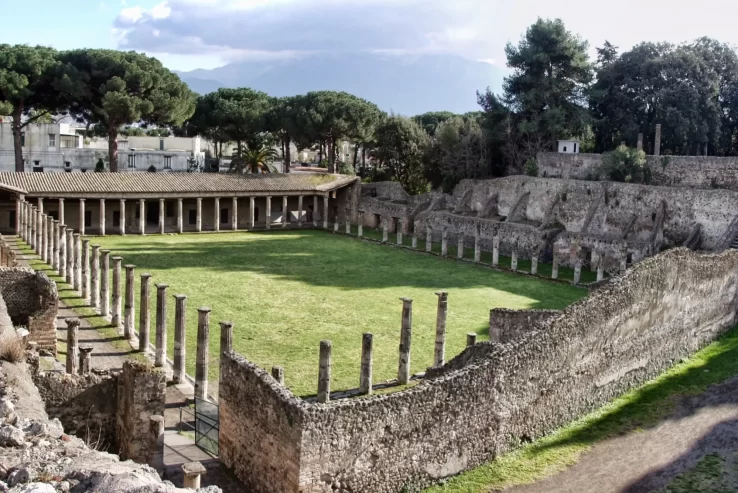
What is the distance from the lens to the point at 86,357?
15.6m

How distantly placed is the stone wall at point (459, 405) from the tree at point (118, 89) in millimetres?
34321

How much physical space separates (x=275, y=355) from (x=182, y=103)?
108 feet

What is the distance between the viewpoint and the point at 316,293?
88.1 feet

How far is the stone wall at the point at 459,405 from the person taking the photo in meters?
10.1

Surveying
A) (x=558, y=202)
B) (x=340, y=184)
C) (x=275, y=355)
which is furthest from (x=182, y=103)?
(x=275, y=355)

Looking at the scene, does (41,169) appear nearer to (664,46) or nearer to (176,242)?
(176,242)

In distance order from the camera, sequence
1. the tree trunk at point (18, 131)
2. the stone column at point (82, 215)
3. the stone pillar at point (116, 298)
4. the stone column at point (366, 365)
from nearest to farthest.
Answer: the stone column at point (366, 365) < the stone pillar at point (116, 298) < the stone column at point (82, 215) < the tree trunk at point (18, 131)

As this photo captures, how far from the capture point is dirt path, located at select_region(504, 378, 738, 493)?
473 inches

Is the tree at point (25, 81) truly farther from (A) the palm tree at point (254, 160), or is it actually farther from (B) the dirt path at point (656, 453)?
(B) the dirt path at point (656, 453)

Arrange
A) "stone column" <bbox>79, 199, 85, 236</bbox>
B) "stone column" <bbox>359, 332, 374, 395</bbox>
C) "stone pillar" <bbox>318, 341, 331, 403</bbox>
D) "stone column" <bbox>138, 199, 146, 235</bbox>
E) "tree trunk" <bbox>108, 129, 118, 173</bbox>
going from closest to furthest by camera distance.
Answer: "stone pillar" <bbox>318, 341, 331, 403</bbox> < "stone column" <bbox>359, 332, 374, 395</bbox> < "stone column" <bbox>79, 199, 85, 236</bbox> < "stone column" <bbox>138, 199, 146, 235</bbox> < "tree trunk" <bbox>108, 129, 118, 173</bbox>

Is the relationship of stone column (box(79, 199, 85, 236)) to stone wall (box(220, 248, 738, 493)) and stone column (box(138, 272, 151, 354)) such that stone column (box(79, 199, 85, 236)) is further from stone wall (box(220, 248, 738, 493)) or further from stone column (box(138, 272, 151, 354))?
stone wall (box(220, 248, 738, 493))

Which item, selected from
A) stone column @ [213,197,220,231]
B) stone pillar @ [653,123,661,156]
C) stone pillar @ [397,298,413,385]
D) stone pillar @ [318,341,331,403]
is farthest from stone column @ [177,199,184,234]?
stone pillar @ [318,341,331,403]

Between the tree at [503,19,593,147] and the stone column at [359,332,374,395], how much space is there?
107 ft

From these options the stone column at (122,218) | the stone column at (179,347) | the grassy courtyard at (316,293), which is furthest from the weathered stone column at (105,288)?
the stone column at (122,218)
